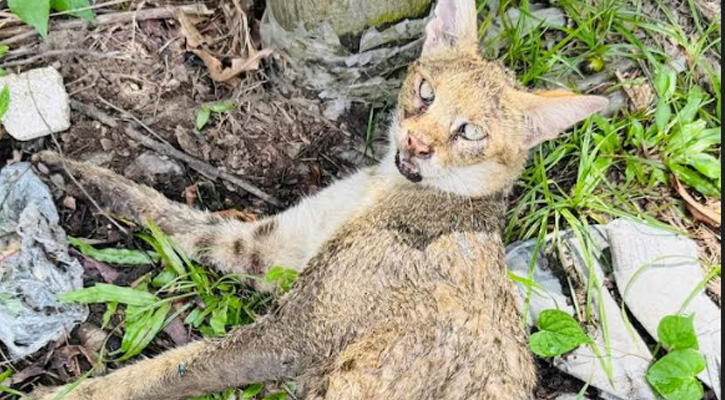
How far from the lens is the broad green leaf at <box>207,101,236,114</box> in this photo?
4.85 metres

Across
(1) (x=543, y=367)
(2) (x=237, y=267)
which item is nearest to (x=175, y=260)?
(2) (x=237, y=267)

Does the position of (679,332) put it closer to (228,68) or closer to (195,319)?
(195,319)

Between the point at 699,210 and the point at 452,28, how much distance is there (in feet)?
6.00

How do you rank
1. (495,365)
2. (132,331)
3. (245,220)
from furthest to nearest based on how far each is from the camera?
1. (245,220)
2. (132,331)
3. (495,365)

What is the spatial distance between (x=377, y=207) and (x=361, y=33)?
0.97 metres

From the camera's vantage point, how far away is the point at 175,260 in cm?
458

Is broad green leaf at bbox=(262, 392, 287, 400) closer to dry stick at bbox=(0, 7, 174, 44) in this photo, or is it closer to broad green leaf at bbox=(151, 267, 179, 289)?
broad green leaf at bbox=(151, 267, 179, 289)

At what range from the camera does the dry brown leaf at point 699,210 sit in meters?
4.81

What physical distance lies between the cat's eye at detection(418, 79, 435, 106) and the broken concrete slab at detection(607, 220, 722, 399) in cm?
145

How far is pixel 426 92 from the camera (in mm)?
4059

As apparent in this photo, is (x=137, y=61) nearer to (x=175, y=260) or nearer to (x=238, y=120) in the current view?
(x=238, y=120)

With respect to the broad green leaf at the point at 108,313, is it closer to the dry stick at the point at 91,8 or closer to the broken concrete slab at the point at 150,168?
the broken concrete slab at the point at 150,168

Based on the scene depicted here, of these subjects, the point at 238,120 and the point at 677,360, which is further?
the point at 238,120

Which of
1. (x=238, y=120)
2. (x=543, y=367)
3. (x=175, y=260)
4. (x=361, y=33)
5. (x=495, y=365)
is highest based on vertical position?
→ (x=361, y=33)
